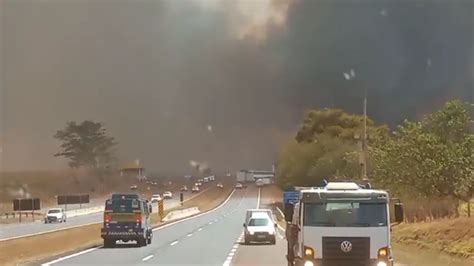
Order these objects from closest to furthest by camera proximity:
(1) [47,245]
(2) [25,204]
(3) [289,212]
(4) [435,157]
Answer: (3) [289,212] → (1) [47,245] → (4) [435,157] → (2) [25,204]

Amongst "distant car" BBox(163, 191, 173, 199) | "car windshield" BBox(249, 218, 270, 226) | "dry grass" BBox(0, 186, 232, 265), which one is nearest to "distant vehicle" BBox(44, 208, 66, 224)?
"distant car" BBox(163, 191, 173, 199)

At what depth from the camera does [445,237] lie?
35156 millimetres

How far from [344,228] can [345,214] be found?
39 cm

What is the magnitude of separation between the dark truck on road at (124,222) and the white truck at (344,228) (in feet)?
84.5

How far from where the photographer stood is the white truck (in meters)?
19.2

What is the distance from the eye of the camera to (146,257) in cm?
3316

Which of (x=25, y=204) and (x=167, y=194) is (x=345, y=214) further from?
(x=167, y=194)

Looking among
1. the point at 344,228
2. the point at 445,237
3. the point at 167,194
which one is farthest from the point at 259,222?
the point at 167,194

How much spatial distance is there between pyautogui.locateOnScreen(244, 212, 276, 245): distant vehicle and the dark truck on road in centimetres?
605

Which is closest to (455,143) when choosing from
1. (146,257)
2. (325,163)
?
(146,257)

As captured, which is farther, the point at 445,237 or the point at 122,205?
the point at 122,205

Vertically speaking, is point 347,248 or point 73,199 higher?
point 347,248

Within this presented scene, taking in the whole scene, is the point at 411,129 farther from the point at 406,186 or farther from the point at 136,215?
the point at 136,215

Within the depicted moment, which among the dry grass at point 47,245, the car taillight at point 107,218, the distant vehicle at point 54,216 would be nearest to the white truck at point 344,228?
the dry grass at point 47,245
